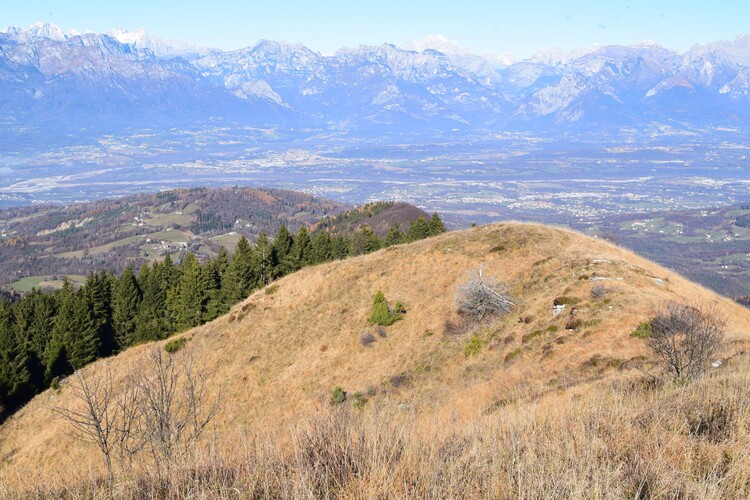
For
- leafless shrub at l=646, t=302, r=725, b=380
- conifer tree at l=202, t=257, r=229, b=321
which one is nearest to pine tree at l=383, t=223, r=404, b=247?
conifer tree at l=202, t=257, r=229, b=321

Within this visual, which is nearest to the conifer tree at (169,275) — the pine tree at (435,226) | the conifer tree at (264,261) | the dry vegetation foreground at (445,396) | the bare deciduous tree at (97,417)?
the conifer tree at (264,261)

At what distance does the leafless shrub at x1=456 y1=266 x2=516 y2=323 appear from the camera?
3097cm

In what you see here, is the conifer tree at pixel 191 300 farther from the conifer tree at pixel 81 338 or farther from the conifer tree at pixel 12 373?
the conifer tree at pixel 12 373

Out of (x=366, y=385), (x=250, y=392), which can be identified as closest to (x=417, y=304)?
(x=366, y=385)

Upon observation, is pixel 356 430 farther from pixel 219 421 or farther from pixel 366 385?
pixel 219 421

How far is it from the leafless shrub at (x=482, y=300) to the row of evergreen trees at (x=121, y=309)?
1260 inches

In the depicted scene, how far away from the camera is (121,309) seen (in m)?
59.8

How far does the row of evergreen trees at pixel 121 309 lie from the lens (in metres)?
52.2

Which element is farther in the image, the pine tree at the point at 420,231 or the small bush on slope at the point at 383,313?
the pine tree at the point at 420,231

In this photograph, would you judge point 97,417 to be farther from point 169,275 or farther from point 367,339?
point 169,275

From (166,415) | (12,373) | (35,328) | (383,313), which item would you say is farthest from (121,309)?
(166,415)

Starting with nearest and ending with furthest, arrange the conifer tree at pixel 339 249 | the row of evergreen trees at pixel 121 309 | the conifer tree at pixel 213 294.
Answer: the row of evergreen trees at pixel 121 309
the conifer tree at pixel 213 294
the conifer tree at pixel 339 249

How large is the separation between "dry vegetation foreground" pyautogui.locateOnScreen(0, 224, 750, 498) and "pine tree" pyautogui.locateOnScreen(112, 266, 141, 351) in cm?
1361

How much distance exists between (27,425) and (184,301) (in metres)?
19.4
